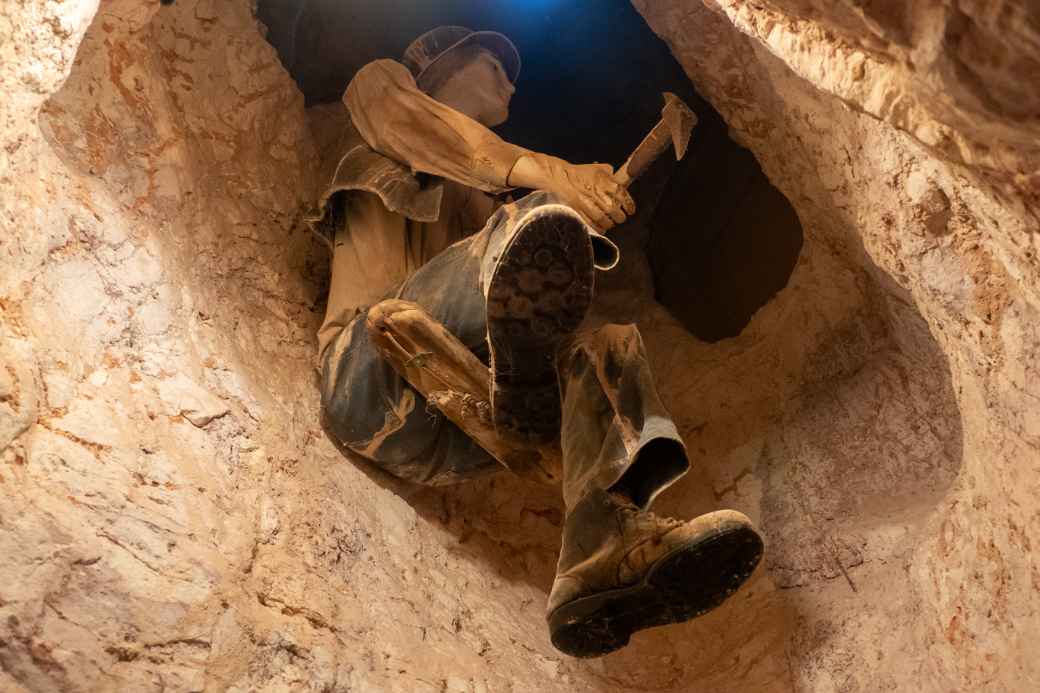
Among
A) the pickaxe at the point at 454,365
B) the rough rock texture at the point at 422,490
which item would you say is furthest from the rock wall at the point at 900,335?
the pickaxe at the point at 454,365

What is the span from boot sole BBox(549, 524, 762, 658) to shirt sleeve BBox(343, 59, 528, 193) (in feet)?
3.39

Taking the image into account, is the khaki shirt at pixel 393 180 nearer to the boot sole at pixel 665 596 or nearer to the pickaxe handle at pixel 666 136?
the pickaxe handle at pixel 666 136

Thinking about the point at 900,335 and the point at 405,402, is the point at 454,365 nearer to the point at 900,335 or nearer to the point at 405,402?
the point at 405,402

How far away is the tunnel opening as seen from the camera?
10.4ft

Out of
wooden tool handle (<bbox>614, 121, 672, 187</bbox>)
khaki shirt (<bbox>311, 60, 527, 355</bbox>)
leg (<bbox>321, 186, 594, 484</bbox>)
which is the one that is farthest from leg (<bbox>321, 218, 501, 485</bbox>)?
wooden tool handle (<bbox>614, 121, 672, 187</bbox>)

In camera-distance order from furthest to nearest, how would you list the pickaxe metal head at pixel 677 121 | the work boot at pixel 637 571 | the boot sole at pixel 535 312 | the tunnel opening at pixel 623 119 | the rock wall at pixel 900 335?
the tunnel opening at pixel 623 119 < the pickaxe metal head at pixel 677 121 < the boot sole at pixel 535 312 < the work boot at pixel 637 571 < the rock wall at pixel 900 335

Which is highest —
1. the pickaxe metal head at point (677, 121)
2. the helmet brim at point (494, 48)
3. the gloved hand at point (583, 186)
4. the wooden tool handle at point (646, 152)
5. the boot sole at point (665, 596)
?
the pickaxe metal head at point (677, 121)

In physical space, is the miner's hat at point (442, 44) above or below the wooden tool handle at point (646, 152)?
below

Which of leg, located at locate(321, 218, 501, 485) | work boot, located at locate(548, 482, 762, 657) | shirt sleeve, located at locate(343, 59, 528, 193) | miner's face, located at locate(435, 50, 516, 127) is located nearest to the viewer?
work boot, located at locate(548, 482, 762, 657)

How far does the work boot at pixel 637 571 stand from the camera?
173 centimetres

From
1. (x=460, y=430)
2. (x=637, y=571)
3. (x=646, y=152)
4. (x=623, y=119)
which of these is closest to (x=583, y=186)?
(x=646, y=152)

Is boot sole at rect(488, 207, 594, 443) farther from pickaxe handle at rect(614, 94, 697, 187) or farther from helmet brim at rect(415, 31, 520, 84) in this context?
helmet brim at rect(415, 31, 520, 84)

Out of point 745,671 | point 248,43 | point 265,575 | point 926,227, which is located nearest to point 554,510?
point 745,671

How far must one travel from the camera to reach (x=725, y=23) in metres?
2.69
